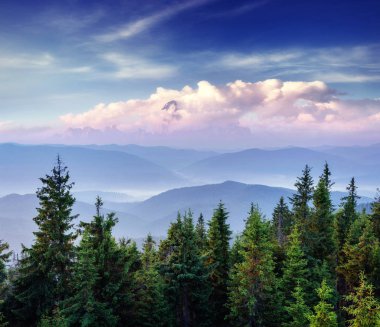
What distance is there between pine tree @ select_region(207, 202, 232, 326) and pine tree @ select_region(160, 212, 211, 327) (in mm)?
2310

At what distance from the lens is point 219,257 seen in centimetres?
4297

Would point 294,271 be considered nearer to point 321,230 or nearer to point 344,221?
point 321,230

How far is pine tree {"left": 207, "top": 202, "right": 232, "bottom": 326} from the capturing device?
42906 millimetres

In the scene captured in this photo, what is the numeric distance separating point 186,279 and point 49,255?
13388 millimetres

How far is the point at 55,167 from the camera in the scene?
3300cm

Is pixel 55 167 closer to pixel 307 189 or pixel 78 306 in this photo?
pixel 78 306

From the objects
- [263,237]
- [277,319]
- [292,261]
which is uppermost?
[263,237]

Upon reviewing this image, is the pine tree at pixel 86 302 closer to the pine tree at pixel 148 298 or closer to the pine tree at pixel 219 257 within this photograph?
the pine tree at pixel 148 298

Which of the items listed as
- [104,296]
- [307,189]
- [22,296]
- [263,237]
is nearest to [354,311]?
[263,237]

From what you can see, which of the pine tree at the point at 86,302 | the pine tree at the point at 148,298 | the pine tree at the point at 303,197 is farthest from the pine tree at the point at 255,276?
the pine tree at the point at 303,197

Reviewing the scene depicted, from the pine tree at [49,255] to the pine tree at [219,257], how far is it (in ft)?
52.6

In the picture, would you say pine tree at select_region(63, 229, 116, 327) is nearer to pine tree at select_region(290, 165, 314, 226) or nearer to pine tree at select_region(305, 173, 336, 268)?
pine tree at select_region(305, 173, 336, 268)

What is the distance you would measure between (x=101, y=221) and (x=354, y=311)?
20370 millimetres

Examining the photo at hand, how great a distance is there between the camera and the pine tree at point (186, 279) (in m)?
37.2
